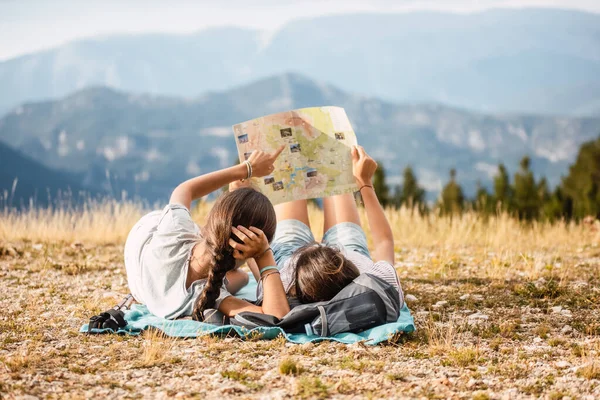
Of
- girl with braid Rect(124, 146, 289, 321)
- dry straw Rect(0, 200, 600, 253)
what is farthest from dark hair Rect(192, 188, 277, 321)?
dry straw Rect(0, 200, 600, 253)

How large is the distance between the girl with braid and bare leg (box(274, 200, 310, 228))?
2.10 feet

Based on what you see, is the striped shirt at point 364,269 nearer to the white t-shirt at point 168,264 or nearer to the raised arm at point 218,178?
the white t-shirt at point 168,264

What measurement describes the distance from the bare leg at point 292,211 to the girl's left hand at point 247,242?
1.36 meters

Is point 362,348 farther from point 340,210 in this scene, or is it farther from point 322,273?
point 340,210

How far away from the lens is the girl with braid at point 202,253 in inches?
175

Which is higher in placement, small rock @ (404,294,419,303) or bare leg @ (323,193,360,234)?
bare leg @ (323,193,360,234)

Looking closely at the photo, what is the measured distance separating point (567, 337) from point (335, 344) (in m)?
1.71

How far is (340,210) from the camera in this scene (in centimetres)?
578

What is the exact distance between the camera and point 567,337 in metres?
4.71

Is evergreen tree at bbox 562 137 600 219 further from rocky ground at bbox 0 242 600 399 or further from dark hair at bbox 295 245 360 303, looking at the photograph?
dark hair at bbox 295 245 360 303

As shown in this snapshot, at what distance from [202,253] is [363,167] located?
1.70 m

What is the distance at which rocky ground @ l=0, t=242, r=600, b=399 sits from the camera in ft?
11.8

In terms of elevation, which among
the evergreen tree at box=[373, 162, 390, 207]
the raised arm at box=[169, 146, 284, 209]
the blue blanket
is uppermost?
the raised arm at box=[169, 146, 284, 209]

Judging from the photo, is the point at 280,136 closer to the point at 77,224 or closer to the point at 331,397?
the point at 331,397
